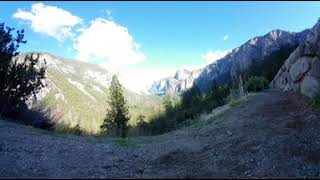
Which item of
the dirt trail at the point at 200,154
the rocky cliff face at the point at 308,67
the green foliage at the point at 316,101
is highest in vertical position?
the rocky cliff face at the point at 308,67

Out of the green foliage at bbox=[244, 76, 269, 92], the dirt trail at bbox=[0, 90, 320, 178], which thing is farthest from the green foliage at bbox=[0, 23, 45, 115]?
the green foliage at bbox=[244, 76, 269, 92]

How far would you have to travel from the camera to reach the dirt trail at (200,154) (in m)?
10.1

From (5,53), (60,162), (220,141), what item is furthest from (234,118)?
(5,53)

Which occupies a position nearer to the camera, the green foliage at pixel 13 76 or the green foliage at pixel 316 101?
the green foliage at pixel 316 101

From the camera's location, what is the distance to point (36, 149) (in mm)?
14172

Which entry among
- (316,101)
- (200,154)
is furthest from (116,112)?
→ (200,154)

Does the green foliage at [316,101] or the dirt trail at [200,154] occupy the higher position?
the green foliage at [316,101]

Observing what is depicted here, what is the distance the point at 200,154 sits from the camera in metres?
12.6

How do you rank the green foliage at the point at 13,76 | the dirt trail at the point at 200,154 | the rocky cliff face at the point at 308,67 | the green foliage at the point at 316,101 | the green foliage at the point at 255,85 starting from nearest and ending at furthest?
1. the dirt trail at the point at 200,154
2. the green foliage at the point at 316,101
3. the rocky cliff face at the point at 308,67
4. the green foliage at the point at 13,76
5. the green foliage at the point at 255,85

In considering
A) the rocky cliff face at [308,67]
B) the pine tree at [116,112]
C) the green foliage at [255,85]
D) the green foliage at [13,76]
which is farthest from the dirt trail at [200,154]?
the pine tree at [116,112]

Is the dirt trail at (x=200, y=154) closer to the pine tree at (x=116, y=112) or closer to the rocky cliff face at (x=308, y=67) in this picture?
the rocky cliff face at (x=308, y=67)

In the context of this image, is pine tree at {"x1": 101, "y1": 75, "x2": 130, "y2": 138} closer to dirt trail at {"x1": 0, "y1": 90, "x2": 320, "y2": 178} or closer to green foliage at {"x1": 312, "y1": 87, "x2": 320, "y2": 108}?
dirt trail at {"x1": 0, "y1": 90, "x2": 320, "y2": 178}

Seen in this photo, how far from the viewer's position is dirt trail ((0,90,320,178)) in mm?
10117

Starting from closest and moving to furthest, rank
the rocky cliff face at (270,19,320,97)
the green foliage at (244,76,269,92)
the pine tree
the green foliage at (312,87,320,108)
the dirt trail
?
the dirt trail < the green foliage at (312,87,320,108) < the rocky cliff face at (270,19,320,97) < the green foliage at (244,76,269,92) < the pine tree
